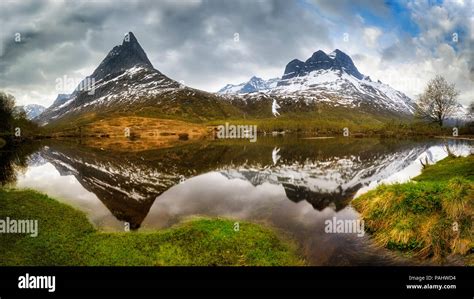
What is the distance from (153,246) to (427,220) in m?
14.8

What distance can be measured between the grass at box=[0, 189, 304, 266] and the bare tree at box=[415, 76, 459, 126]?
4547 inches

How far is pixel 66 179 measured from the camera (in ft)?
141

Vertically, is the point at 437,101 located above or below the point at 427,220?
above

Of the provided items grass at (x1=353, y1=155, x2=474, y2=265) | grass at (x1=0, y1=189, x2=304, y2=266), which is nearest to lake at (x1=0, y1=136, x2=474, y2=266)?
grass at (x1=353, y1=155, x2=474, y2=265)

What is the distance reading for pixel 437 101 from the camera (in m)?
116

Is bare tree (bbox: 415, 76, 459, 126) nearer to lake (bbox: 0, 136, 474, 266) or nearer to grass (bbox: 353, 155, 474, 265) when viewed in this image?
lake (bbox: 0, 136, 474, 266)

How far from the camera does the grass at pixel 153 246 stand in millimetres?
16391

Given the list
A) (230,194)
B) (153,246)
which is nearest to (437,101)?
(230,194)

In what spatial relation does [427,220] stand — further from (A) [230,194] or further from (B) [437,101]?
(B) [437,101]

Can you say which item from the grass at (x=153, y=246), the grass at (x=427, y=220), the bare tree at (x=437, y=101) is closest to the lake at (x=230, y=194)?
the grass at (x=427, y=220)

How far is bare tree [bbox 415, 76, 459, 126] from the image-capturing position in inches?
4493
